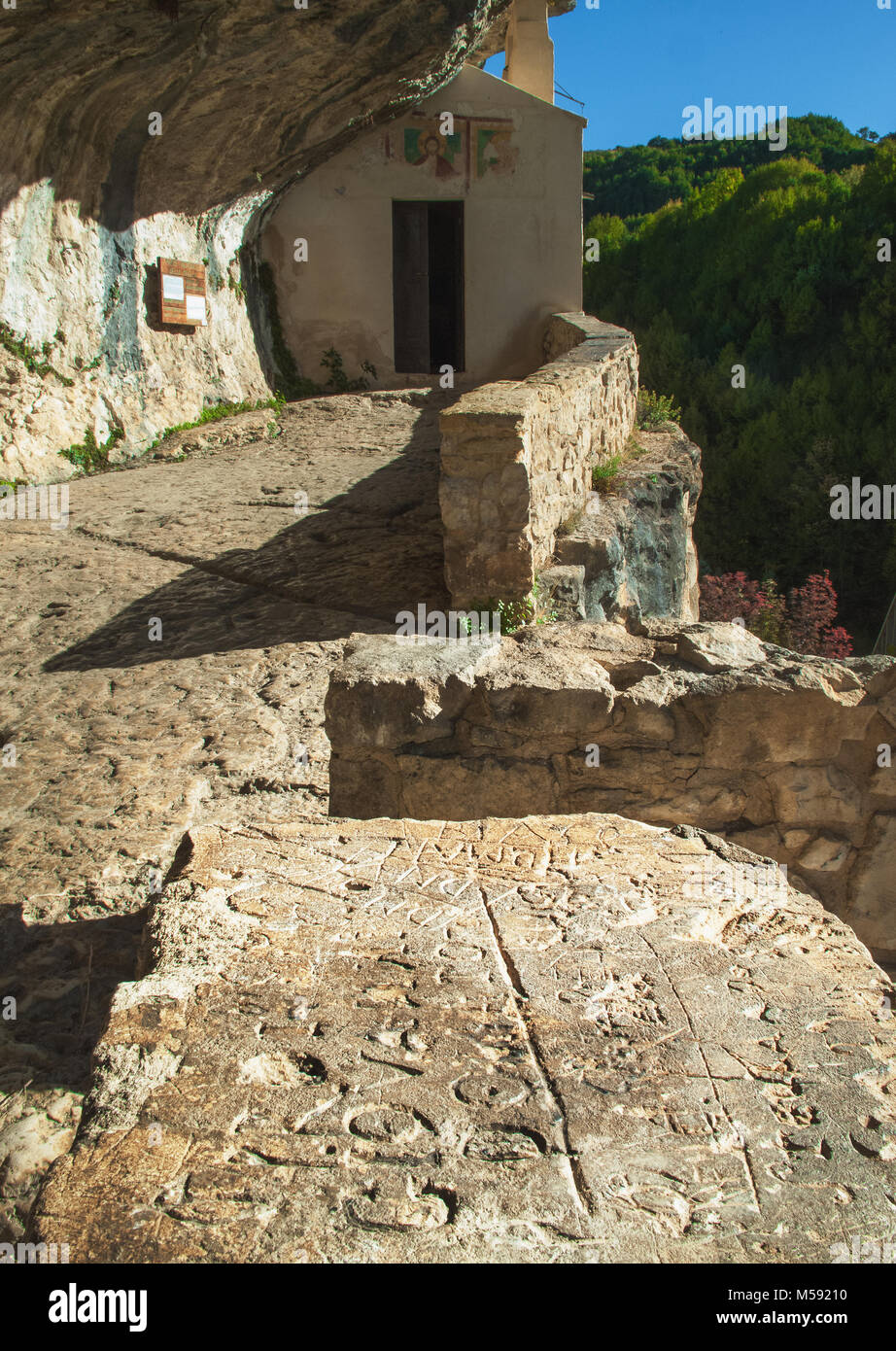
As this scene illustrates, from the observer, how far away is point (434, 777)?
366 cm

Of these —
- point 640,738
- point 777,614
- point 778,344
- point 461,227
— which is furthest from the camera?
point 778,344

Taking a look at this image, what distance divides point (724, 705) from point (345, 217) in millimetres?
9053

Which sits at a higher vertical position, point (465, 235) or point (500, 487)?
point (465, 235)

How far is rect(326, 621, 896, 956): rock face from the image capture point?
365 cm

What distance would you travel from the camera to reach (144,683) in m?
4.79

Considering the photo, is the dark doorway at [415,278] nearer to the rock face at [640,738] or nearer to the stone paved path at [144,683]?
the stone paved path at [144,683]

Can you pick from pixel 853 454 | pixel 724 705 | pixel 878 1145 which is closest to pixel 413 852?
pixel 878 1145

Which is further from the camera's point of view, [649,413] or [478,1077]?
[649,413]

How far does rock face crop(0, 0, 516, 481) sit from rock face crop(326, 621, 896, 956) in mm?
5192

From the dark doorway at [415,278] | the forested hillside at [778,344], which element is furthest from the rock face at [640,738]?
the forested hillside at [778,344]

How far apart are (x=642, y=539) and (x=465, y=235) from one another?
5.92 m

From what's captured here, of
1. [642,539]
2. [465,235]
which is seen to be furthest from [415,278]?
[642,539]

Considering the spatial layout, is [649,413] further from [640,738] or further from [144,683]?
[640,738]

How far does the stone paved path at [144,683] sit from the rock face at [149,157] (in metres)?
1.05
